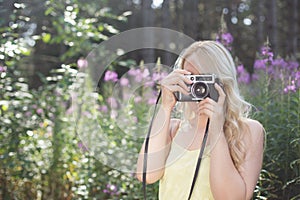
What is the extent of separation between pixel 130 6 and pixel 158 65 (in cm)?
1042

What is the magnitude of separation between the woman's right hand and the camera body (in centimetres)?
2

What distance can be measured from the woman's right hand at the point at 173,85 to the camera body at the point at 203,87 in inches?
0.7

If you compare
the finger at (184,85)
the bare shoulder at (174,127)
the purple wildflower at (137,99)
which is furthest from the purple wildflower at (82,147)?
the finger at (184,85)

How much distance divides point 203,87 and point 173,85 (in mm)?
119

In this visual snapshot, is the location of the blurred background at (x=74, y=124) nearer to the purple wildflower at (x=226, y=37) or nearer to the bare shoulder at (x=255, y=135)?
the purple wildflower at (x=226, y=37)

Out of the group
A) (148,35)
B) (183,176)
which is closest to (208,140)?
(183,176)

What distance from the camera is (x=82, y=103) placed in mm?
3781

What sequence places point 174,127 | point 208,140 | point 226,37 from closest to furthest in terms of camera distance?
point 208,140
point 174,127
point 226,37

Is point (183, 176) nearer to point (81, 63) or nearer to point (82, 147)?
point (82, 147)

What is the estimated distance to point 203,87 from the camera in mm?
1778

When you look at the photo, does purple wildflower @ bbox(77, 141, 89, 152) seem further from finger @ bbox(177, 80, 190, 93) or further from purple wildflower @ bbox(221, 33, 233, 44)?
finger @ bbox(177, 80, 190, 93)

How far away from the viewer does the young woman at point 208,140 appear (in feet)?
5.83

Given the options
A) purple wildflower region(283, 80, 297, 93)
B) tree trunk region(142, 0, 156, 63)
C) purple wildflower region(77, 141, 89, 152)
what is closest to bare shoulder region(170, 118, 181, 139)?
purple wildflower region(283, 80, 297, 93)

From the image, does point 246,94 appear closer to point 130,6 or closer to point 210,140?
point 210,140
